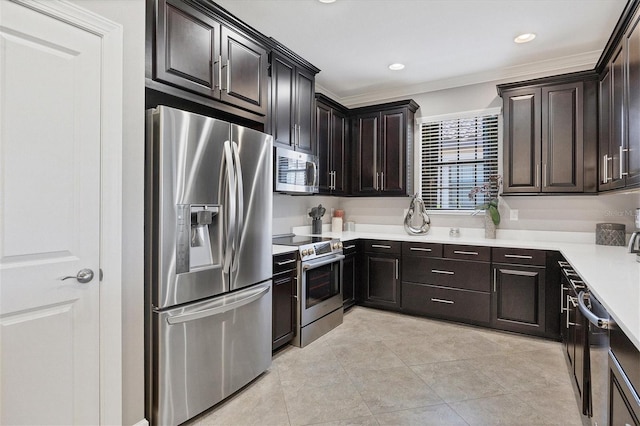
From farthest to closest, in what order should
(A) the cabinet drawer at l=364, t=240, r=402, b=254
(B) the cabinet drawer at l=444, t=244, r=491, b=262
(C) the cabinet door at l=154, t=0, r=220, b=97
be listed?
(A) the cabinet drawer at l=364, t=240, r=402, b=254 < (B) the cabinet drawer at l=444, t=244, r=491, b=262 < (C) the cabinet door at l=154, t=0, r=220, b=97

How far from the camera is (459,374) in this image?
8.63ft

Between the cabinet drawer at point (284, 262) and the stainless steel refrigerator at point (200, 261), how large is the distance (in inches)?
12.4

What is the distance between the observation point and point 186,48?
2.21 metres

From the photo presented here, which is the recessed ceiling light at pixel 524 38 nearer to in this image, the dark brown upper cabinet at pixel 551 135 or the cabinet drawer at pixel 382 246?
the dark brown upper cabinet at pixel 551 135

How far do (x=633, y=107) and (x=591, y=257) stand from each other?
3.61 feet

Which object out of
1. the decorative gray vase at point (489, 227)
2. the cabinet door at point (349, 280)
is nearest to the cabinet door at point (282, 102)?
the cabinet door at point (349, 280)

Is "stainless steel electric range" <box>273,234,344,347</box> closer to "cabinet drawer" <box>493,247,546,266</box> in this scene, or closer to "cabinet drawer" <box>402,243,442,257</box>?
"cabinet drawer" <box>402,243,442,257</box>

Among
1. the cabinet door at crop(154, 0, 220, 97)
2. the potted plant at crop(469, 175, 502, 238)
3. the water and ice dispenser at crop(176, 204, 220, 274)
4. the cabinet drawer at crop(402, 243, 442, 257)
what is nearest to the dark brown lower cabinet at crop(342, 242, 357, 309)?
the cabinet drawer at crop(402, 243, 442, 257)

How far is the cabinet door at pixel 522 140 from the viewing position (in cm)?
354

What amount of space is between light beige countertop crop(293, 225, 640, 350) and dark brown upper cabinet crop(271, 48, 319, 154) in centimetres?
124

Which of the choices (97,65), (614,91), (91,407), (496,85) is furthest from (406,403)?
(496,85)

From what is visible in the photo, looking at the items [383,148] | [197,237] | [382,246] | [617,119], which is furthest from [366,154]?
[197,237]

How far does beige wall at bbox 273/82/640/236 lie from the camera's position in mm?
3477

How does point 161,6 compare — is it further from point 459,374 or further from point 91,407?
point 459,374
